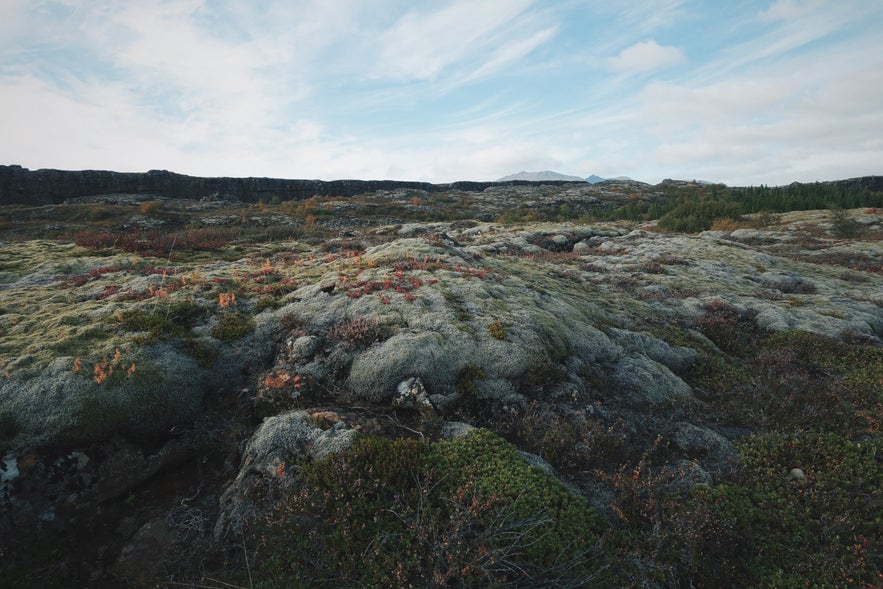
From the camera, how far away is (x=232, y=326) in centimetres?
1111

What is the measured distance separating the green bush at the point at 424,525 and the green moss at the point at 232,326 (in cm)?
568

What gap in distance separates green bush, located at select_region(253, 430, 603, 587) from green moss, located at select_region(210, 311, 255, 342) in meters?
5.68

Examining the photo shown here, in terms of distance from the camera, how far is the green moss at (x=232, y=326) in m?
10.7

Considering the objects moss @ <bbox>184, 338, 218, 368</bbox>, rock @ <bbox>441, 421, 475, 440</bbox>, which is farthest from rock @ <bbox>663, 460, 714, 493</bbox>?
moss @ <bbox>184, 338, 218, 368</bbox>

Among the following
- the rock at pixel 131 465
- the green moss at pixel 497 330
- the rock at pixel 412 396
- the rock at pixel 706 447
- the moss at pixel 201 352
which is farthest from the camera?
the green moss at pixel 497 330

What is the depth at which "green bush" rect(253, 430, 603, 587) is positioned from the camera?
5312 millimetres

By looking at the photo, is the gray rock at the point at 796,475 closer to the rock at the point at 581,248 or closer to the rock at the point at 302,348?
the rock at the point at 302,348

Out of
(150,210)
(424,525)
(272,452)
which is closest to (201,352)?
(272,452)

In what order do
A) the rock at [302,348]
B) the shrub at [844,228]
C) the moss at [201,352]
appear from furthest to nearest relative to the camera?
the shrub at [844,228] → the rock at [302,348] → the moss at [201,352]

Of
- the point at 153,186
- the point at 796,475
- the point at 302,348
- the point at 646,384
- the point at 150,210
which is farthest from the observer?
the point at 153,186

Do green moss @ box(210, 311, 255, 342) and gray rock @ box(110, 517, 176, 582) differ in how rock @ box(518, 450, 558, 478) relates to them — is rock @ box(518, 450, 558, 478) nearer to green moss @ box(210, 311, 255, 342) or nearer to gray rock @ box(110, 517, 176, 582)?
gray rock @ box(110, 517, 176, 582)

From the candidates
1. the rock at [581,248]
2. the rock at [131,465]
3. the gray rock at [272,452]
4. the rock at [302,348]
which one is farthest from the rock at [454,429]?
the rock at [581,248]

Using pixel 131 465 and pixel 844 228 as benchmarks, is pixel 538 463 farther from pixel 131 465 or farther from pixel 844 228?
pixel 844 228

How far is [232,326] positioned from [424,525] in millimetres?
8043
